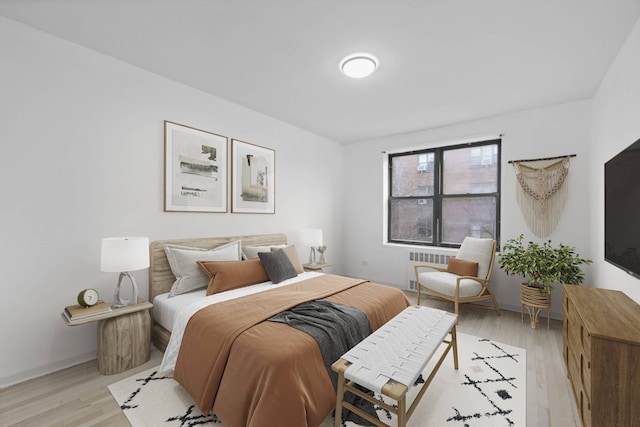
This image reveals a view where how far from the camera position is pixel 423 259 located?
454cm

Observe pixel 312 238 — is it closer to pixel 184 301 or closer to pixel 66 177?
pixel 184 301

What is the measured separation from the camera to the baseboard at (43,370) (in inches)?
82.5

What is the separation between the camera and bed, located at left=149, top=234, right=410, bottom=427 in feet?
4.89

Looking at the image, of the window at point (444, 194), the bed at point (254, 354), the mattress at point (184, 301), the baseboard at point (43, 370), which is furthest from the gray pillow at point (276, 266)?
the window at point (444, 194)

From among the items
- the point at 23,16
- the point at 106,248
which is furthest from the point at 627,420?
the point at 23,16

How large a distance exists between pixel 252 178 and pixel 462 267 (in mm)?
3125

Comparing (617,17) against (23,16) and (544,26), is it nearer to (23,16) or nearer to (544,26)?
(544,26)

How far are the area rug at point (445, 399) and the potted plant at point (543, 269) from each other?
38.6 inches

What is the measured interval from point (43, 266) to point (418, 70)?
3.72 meters

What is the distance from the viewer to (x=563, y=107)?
11.4 ft

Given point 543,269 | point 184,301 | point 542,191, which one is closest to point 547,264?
point 543,269

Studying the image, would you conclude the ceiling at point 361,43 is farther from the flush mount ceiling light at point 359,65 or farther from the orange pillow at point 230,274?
the orange pillow at point 230,274

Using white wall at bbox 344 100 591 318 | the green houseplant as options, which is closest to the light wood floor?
the green houseplant

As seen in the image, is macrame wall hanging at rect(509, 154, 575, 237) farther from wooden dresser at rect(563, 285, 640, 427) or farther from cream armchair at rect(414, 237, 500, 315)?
wooden dresser at rect(563, 285, 640, 427)
